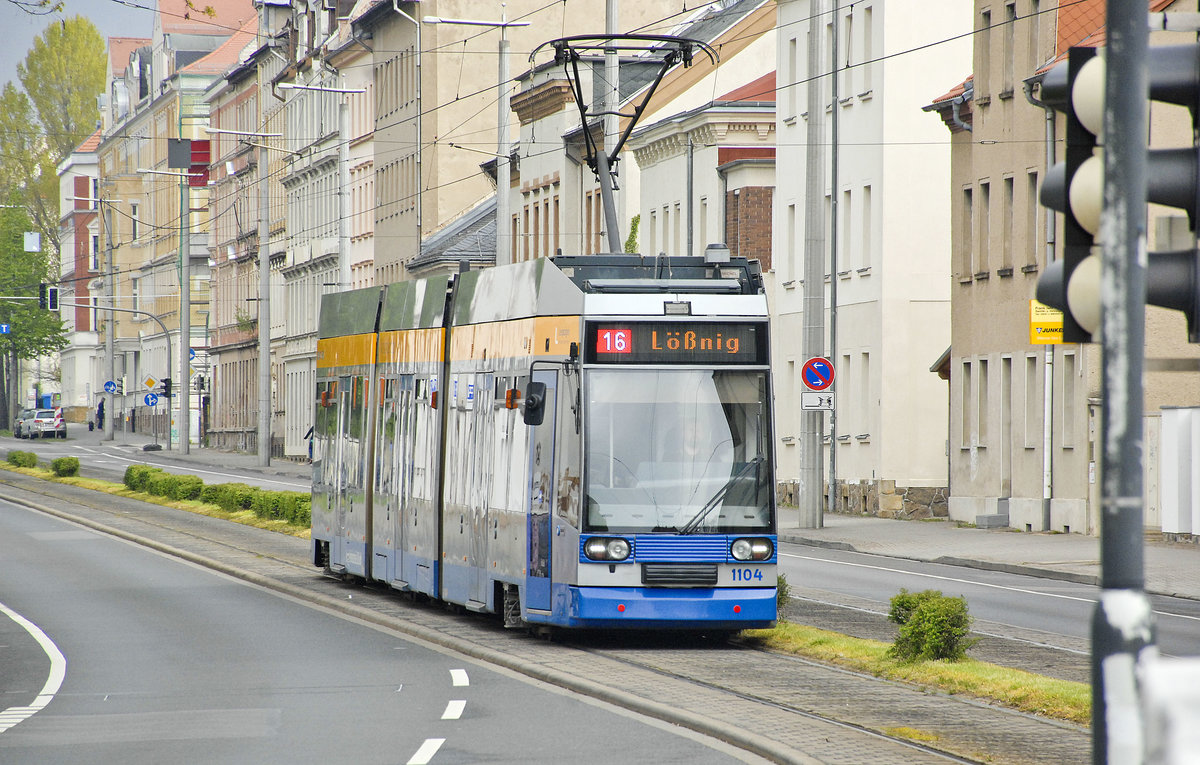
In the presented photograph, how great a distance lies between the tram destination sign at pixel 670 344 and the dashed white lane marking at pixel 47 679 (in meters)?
5.03

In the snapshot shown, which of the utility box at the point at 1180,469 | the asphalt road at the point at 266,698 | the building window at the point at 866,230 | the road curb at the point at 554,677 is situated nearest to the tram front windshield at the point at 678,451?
the road curb at the point at 554,677

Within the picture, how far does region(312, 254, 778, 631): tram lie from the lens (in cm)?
1694

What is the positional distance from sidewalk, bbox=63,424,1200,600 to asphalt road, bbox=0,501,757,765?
1071 centimetres

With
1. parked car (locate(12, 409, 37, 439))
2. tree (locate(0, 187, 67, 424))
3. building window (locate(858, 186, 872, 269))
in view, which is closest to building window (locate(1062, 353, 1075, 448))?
building window (locate(858, 186, 872, 269))

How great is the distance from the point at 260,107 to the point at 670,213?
48661 millimetres

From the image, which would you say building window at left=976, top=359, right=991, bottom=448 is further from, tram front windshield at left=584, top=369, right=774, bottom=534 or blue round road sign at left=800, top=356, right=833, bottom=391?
tram front windshield at left=584, top=369, right=774, bottom=534

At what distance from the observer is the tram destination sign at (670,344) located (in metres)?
17.5

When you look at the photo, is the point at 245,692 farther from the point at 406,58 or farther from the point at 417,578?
the point at 406,58

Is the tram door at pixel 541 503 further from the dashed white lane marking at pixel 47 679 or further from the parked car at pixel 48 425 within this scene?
the parked car at pixel 48 425

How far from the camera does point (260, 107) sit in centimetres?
10231

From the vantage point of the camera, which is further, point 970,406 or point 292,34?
point 292,34

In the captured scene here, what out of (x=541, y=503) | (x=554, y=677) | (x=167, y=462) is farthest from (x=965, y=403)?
(x=167, y=462)

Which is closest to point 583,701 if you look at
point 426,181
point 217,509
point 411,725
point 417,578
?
point 411,725

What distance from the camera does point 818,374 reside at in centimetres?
3591
